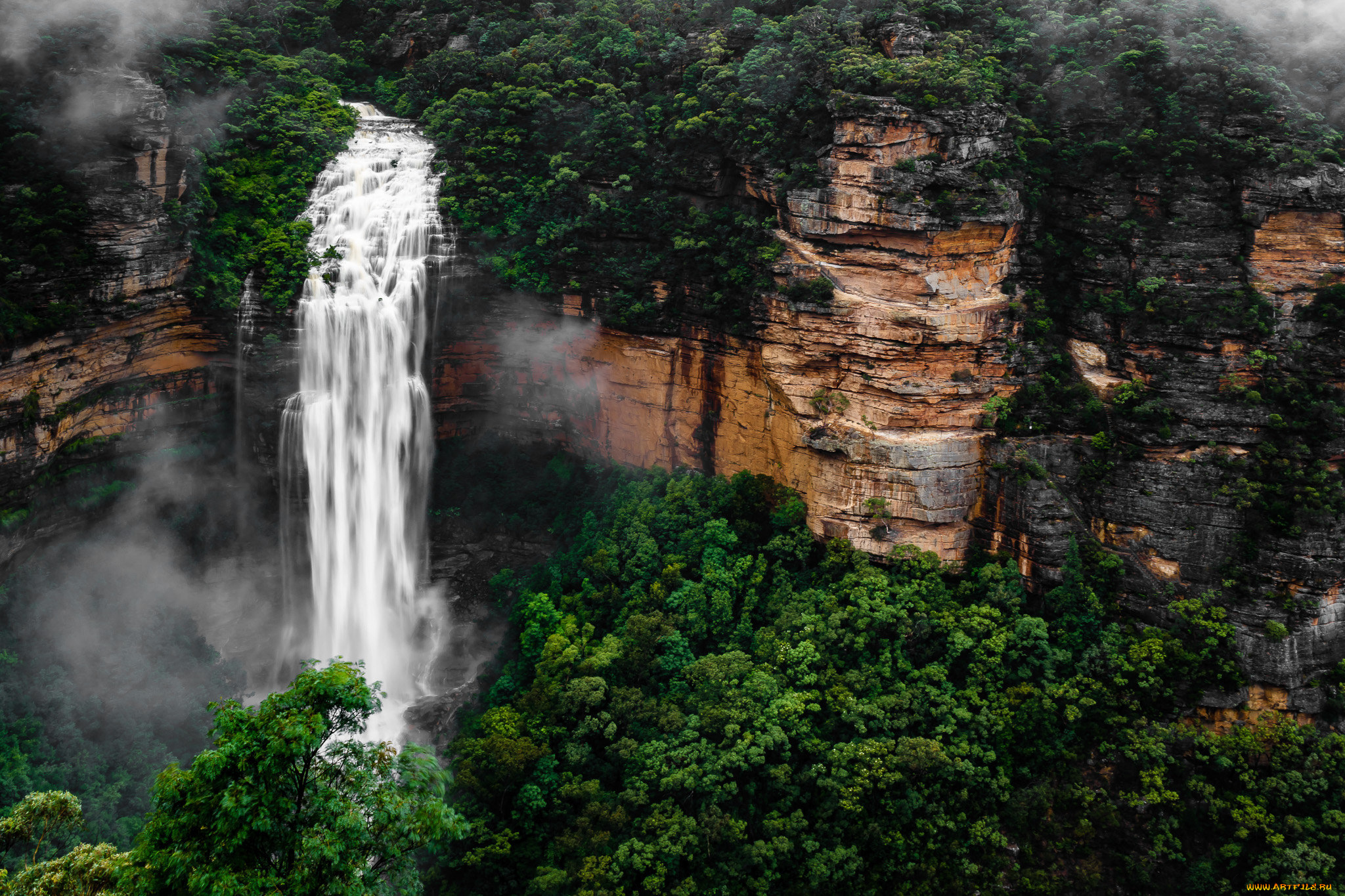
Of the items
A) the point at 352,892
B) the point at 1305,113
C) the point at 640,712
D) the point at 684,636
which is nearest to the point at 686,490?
the point at 684,636

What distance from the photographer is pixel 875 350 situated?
17906mm

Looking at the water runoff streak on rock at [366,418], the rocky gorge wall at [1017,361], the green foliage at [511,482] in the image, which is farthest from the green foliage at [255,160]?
the rocky gorge wall at [1017,361]

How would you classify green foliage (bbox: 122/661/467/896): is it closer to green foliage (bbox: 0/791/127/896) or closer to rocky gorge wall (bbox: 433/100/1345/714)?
green foliage (bbox: 0/791/127/896)

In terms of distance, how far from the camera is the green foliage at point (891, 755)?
15086 mm

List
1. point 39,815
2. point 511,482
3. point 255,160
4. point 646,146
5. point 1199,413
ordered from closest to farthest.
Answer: point 39,815, point 1199,413, point 646,146, point 255,160, point 511,482

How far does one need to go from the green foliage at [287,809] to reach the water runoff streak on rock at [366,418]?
11481mm

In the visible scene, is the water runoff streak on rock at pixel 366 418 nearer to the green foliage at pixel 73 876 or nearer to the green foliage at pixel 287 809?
the green foliage at pixel 73 876

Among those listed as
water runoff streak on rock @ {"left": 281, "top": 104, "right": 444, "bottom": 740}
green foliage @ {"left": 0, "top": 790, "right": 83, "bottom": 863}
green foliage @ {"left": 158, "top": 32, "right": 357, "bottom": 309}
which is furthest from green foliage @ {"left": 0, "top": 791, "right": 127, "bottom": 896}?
green foliage @ {"left": 158, "top": 32, "right": 357, "bottom": 309}

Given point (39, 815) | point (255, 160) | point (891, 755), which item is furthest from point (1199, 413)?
point (255, 160)

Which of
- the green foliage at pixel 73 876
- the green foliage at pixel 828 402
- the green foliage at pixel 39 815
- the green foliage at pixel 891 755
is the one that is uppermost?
the green foliage at pixel 828 402

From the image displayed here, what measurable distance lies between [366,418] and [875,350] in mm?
12529

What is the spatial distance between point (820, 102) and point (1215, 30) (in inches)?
319

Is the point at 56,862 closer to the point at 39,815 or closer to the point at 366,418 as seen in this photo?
the point at 39,815

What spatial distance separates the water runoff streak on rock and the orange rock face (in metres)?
1.98
